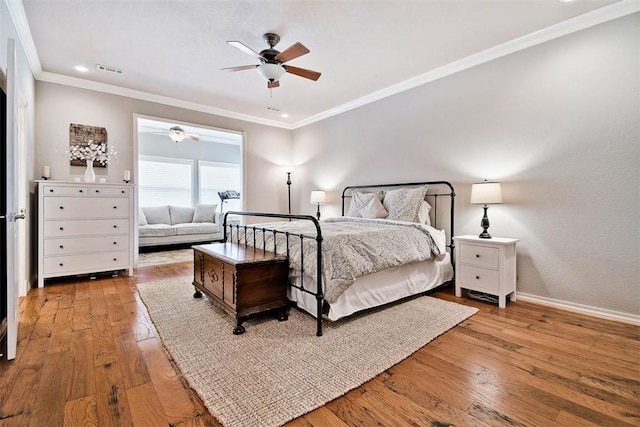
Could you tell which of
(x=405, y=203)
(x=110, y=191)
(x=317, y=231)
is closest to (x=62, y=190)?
(x=110, y=191)

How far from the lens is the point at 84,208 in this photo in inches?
146

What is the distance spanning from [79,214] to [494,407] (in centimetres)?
454

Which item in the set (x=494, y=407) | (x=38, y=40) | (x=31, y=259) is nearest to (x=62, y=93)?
(x=38, y=40)

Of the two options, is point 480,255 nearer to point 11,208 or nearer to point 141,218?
point 11,208

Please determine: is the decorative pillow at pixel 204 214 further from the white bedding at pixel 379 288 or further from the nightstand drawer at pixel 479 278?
the nightstand drawer at pixel 479 278

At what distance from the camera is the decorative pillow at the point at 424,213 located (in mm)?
3613

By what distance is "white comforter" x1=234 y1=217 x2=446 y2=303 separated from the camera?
7.48 feet

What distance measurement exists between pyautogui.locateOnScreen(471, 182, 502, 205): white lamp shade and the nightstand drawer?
691 mm

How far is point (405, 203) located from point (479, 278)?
1.18 metres

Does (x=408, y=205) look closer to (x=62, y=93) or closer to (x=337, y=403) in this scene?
(x=337, y=403)

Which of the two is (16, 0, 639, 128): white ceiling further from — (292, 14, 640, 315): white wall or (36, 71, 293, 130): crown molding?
(292, 14, 640, 315): white wall

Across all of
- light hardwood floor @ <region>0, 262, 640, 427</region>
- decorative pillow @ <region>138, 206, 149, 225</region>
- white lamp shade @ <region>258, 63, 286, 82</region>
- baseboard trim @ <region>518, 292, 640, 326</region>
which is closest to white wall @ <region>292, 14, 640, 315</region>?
baseboard trim @ <region>518, 292, 640, 326</region>

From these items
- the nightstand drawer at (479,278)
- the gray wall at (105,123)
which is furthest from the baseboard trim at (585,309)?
the gray wall at (105,123)

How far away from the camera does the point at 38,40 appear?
3.08 metres
